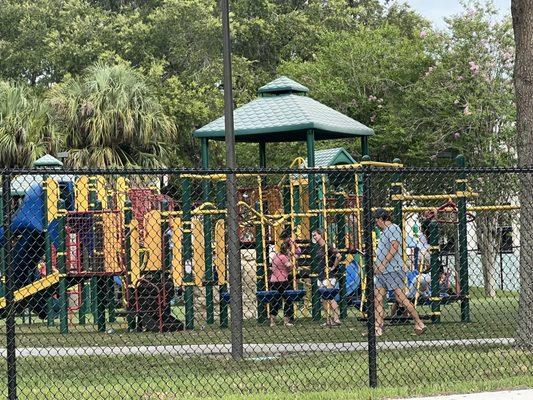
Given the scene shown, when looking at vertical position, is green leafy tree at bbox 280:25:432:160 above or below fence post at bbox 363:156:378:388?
above

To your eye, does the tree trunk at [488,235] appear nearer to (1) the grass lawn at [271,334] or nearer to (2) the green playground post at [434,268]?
(2) the green playground post at [434,268]

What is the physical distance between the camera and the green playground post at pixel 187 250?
55.4 feet

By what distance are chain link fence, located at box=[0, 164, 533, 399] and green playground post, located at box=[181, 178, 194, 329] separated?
0.03 meters

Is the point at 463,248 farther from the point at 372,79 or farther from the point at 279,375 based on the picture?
the point at 372,79

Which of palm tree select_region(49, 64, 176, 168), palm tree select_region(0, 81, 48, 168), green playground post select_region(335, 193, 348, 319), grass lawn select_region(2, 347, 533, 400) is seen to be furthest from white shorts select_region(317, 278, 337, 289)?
palm tree select_region(0, 81, 48, 168)

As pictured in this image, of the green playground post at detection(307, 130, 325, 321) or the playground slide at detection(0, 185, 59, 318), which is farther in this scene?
the green playground post at detection(307, 130, 325, 321)

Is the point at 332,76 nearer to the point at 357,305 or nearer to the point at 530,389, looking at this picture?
the point at 357,305

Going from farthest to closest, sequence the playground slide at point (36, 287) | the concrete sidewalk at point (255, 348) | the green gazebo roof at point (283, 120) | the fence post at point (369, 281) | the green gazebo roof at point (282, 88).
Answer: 1. the green gazebo roof at point (282, 88)
2. the green gazebo roof at point (283, 120)
3. the playground slide at point (36, 287)
4. the concrete sidewalk at point (255, 348)
5. the fence post at point (369, 281)

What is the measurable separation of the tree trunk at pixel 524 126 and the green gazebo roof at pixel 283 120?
677 centimetres

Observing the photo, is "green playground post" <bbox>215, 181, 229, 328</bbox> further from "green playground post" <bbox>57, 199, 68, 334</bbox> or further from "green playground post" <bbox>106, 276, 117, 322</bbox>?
"green playground post" <bbox>57, 199, 68, 334</bbox>

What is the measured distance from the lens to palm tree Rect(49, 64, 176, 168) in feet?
120

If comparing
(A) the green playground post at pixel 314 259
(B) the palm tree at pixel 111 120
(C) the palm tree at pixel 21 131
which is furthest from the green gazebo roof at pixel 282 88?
(C) the palm tree at pixel 21 131

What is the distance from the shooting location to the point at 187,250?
1766 cm

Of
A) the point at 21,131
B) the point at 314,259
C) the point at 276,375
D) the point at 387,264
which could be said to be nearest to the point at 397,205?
the point at 314,259
